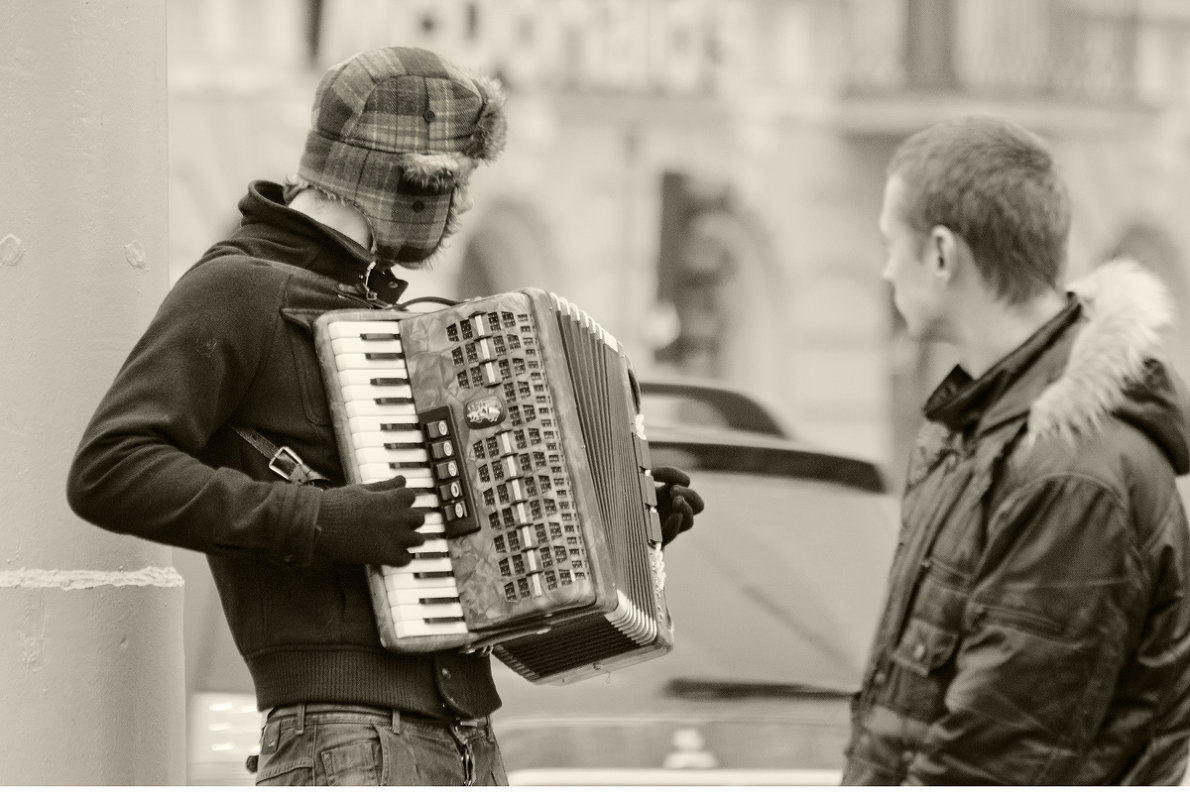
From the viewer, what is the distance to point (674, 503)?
3471 mm

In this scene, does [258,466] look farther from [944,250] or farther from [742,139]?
[742,139]

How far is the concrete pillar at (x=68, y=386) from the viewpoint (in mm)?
3207

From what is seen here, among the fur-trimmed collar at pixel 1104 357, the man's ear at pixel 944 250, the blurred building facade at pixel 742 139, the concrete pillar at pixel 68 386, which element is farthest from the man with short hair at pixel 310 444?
the blurred building facade at pixel 742 139

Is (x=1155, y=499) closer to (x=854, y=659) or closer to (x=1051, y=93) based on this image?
(x=854, y=659)

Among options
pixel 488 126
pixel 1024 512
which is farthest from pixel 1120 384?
pixel 488 126

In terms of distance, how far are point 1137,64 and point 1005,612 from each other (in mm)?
13968

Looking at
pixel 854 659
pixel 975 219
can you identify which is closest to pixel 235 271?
pixel 975 219

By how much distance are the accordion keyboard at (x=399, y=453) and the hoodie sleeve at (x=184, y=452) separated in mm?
146

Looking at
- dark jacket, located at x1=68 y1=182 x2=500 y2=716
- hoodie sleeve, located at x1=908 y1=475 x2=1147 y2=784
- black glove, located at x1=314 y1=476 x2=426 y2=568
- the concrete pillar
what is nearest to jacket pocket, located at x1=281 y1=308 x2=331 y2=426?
dark jacket, located at x1=68 y1=182 x2=500 y2=716

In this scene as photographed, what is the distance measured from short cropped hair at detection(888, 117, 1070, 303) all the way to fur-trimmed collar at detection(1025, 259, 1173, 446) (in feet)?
0.30

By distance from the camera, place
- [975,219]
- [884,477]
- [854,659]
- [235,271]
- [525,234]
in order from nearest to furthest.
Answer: [975,219], [235,271], [854,659], [884,477], [525,234]

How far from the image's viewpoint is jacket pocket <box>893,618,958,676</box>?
245 cm

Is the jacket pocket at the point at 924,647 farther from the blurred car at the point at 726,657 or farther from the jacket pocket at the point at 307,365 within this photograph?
the blurred car at the point at 726,657

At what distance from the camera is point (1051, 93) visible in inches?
593
